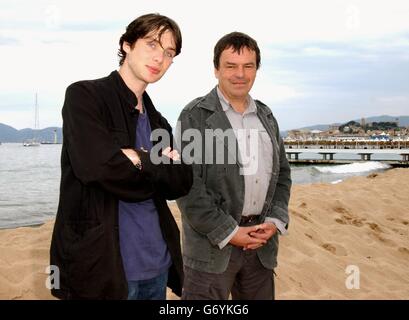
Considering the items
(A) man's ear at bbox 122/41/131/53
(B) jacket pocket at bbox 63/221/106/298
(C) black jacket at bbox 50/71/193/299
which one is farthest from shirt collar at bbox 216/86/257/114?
(B) jacket pocket at bbox 63/221/106/298

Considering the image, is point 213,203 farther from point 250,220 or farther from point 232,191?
point 250,220

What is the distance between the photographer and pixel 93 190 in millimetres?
1909

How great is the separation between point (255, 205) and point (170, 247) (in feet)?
2.94

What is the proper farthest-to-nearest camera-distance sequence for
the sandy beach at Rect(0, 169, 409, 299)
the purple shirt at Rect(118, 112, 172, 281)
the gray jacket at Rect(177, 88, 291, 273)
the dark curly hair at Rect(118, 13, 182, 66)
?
the sandy beach at Rect(0, 169, 409, 299), the gray jacket at Rect(177, 88, 291, 273), the dark curly hair at Rect(118, 13, 182, 66), the purple shirt at Rect(118, 112, 172, 281)

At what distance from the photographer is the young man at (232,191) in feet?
9.03

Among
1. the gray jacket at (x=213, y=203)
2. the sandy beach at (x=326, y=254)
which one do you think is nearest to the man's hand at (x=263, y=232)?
the gray jacket at (x=213, y=203)

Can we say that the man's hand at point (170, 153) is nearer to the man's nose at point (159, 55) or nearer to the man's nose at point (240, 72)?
the man's nose at point (159, 55)

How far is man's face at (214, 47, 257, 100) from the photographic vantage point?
9.40ft

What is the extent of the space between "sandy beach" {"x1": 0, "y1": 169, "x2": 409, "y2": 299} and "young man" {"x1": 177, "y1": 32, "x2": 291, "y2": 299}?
4.38 ft

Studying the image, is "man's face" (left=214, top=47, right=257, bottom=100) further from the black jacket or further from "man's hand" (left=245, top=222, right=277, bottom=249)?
the black jacket

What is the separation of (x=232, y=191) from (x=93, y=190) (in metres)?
1.13

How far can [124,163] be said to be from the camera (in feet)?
6.39

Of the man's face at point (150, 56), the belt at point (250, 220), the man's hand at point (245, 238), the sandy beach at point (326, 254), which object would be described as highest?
the man's face at point (150, 56)
